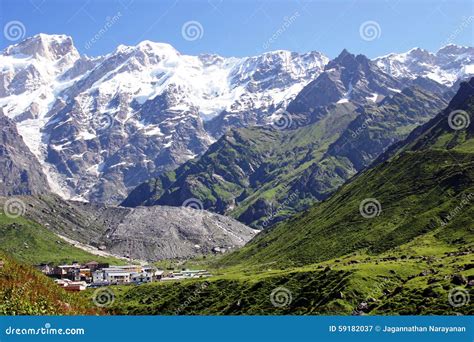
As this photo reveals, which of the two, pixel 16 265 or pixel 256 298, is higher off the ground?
pixel 256 298

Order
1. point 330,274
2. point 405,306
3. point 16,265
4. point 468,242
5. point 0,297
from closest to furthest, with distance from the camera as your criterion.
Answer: point 0,297 < point 16,265 < point 405,306 < point 330,274 < point 468,242

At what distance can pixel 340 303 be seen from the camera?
133 m

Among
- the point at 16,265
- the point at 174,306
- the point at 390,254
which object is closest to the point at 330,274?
the point at 390,254

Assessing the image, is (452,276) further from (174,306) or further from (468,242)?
(174,306)

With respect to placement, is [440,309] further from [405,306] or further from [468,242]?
[468,242]

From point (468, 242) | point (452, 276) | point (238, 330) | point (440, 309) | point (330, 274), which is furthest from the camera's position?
point (468, 242)

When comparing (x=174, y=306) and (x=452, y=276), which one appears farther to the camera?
(x=174, y=306)

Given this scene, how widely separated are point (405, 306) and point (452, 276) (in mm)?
19225

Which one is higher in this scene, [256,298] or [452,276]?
[256,298]

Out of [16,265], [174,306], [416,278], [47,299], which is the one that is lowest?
[47,299]

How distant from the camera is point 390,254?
7830 inches

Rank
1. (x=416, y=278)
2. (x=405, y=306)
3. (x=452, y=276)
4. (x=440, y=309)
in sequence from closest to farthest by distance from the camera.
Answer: (x=440, y=309), (x=405, y=306), (x=452, y=276), (x=416, y=278)

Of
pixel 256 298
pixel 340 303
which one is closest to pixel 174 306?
pixel 256 298

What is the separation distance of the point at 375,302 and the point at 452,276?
748 inches
